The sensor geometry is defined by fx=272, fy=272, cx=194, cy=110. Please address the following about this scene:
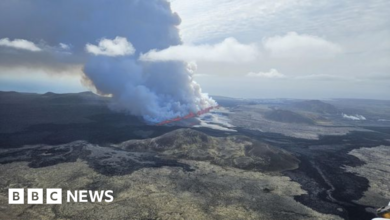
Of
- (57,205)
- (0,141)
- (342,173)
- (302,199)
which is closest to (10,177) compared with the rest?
(57,205)

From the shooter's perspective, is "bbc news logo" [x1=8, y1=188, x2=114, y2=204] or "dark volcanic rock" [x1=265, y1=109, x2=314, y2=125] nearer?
"bbc news logo" [x1=8, y1=188, x2=114, y2=204]

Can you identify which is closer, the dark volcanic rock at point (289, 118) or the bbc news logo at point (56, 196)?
the bbc news logo at point (56, 196)

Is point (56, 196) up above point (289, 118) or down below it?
below

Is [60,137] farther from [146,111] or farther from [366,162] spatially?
[366,162]

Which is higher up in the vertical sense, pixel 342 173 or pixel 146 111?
pixel 146 111

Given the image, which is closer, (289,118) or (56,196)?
(56,196)

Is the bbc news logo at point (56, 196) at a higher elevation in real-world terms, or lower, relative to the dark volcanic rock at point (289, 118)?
lower

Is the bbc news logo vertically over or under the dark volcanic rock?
under

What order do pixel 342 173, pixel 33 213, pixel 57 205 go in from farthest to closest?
1. pixel 342 173
2. pixel 57 205
3. pixel 33 213
